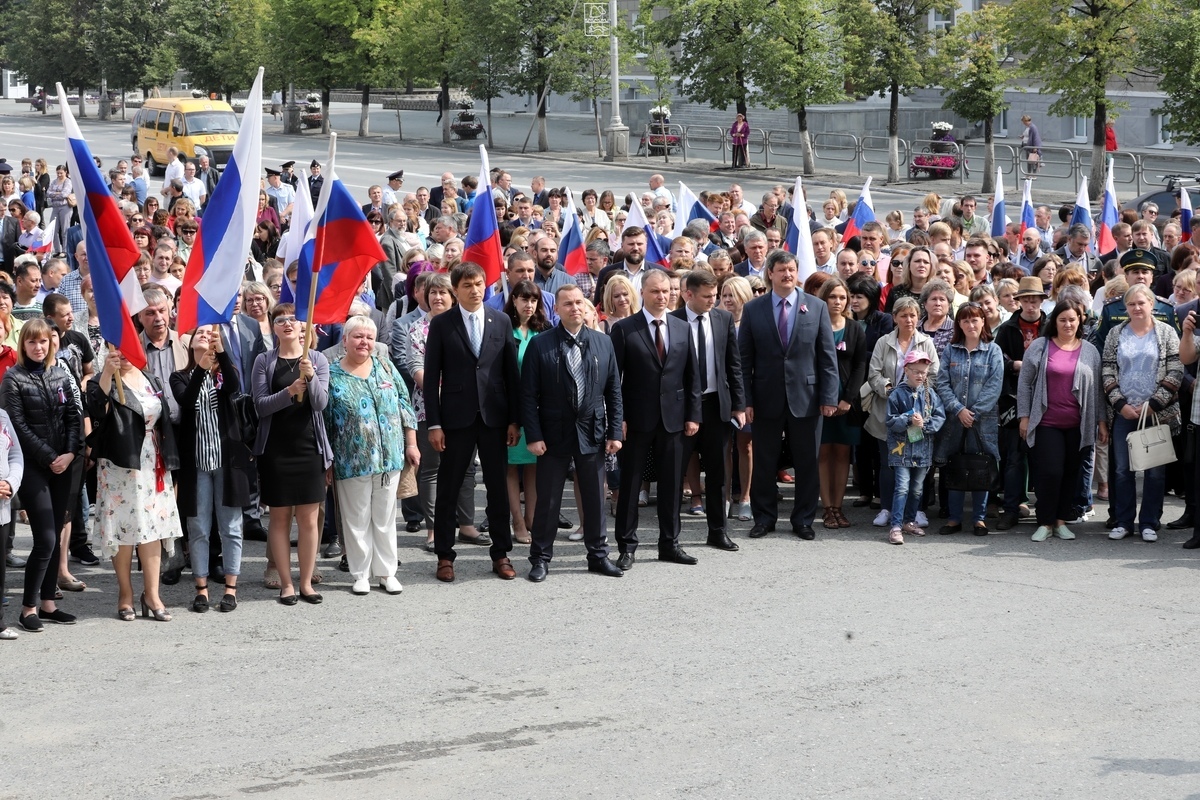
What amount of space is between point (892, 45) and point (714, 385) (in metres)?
29.1

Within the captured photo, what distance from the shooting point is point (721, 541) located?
10.4 meters

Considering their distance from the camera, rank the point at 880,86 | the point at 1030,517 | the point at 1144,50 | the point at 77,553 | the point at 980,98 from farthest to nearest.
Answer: the point at 880,86 → the point at 980,98 → the point at 1144,50 → the point at 1030,517 → the point at 77,553

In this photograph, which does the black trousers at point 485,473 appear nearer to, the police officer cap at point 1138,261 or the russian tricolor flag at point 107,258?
the russian tricolor flag at point 107,258

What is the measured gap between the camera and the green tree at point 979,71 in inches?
1375

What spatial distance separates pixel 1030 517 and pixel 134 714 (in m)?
6.76

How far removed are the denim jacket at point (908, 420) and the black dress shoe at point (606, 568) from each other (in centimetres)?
230

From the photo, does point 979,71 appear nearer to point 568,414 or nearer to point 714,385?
point 714,385

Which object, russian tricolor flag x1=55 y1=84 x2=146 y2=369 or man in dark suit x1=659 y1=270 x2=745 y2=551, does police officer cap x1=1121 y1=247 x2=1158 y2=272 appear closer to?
man in dark suit x1=659 y1=270 x2=745 y2=551

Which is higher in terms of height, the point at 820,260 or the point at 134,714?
the point at 820,260

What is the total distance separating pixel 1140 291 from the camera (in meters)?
10.4

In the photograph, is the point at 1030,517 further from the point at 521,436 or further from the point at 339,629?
the point at 339,629

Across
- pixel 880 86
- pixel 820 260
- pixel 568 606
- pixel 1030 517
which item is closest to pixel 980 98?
pixel 880 86

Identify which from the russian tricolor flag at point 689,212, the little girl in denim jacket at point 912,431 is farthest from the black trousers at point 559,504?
the russian tricolor flag at point 689,212

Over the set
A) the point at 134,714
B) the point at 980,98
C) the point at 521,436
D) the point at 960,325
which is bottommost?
the point at 134,714
